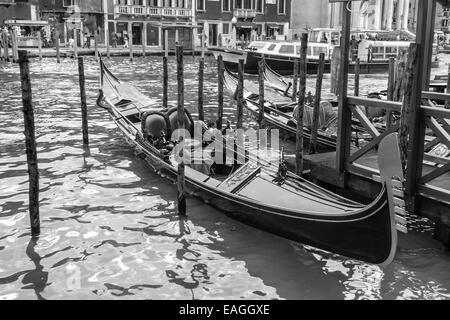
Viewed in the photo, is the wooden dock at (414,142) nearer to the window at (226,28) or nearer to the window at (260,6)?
the window at (226,28)

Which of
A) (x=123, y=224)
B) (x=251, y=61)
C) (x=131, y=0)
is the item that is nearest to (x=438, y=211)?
(x=123, y=224)

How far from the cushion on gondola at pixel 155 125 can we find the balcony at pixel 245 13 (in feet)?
89.3

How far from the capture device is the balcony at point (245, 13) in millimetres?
33094

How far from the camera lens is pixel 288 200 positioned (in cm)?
477

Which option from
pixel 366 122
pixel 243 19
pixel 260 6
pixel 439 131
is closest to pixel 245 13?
pixel 243 19

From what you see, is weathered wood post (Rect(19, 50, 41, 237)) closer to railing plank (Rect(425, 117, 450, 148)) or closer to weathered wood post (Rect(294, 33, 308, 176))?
weathered wood post (Rect(294, 33, 308, 176))

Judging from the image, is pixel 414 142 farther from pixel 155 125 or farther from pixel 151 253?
pixel 155 125

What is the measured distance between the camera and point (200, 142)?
6.73 meters

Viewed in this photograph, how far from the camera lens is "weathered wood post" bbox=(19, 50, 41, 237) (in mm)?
4652

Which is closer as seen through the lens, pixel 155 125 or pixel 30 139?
pixel 30 139

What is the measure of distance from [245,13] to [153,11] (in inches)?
245

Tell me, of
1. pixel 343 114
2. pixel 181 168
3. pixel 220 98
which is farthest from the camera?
pixel 220 98

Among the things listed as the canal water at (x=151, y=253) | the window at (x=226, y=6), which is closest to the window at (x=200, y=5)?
the window at (x=226, y=6)
